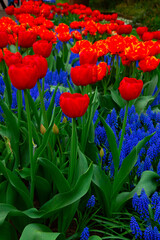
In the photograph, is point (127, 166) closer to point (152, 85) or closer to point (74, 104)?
point (74, 104)

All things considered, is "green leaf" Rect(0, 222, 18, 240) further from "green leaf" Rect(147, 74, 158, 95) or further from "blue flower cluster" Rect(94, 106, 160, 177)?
"green leaf" Rect(147, 74, 158, 95)

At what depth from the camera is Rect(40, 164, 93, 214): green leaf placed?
42.9 inches

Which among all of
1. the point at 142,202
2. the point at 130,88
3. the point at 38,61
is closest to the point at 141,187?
the point at 142,202

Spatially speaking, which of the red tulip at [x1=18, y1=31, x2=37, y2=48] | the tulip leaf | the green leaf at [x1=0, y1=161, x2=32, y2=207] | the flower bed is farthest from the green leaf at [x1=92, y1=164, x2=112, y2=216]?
the tulip leaf

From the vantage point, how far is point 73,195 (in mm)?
1117

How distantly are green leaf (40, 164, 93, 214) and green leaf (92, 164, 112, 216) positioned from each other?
0.74 ft

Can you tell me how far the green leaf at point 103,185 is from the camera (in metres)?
1.35

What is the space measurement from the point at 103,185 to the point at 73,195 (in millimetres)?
285

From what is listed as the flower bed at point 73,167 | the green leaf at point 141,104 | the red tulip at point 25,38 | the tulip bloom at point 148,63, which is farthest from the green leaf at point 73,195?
the green leaf at point 141,104

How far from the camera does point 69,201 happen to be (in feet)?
3.67

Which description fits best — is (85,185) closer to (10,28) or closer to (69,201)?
(69,201)

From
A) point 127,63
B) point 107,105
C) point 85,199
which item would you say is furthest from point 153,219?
point 127,63

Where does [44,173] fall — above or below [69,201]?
below

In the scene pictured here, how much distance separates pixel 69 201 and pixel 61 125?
678mm
